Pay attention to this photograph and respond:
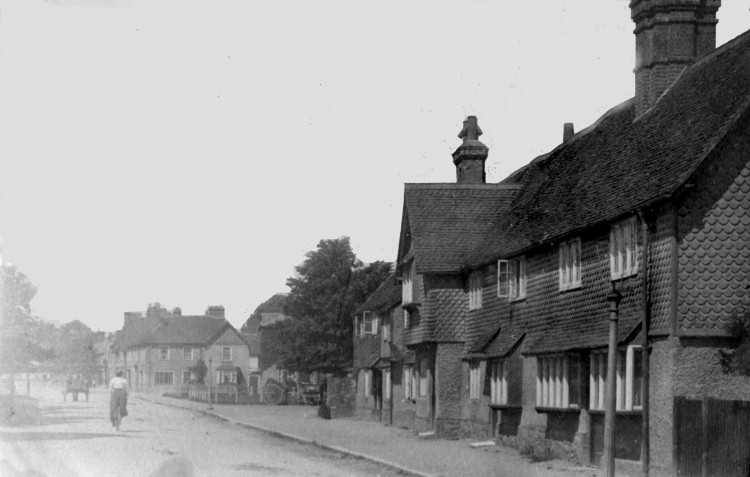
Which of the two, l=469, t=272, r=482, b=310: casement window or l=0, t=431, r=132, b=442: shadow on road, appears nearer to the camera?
l=0, t=431, r=132, b=442: shadow on road

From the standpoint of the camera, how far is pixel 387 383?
160ft

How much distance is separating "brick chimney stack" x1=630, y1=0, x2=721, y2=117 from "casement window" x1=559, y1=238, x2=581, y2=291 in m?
3.92

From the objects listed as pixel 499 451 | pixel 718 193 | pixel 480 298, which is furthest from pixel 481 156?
pixel 718 193

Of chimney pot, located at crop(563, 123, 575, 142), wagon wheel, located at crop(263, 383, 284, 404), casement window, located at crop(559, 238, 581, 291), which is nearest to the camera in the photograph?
casement window, located at crop(559, 238, 581, 291)

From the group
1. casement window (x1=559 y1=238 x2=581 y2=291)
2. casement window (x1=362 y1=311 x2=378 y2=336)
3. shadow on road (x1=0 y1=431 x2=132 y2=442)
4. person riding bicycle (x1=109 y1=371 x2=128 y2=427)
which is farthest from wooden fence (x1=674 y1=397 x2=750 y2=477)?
casement window (x1=362 y1=311 x2=378 y2=336)

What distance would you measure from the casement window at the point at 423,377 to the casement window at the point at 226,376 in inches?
3128

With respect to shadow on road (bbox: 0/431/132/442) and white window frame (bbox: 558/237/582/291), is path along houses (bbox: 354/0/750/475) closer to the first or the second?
white window frame (bbox: 558/237/582/291)

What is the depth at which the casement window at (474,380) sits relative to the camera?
35406 millimetres

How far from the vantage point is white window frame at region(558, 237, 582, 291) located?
87.9ft

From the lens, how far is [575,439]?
2609 centimetres

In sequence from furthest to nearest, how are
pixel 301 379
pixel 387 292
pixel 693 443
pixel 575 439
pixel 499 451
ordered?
pixel 301 379, pixel 387 292, pixel 499 451, pixel 575 439, pixel 693 443

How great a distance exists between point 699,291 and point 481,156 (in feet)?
73.5

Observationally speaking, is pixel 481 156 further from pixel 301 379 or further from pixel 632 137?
pixel 301 379

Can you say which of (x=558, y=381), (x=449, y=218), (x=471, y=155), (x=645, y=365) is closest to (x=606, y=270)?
(x=645, y=365)
